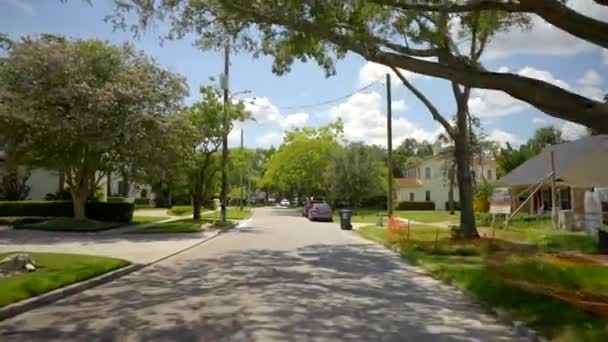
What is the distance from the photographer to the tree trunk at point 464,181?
21875 mm

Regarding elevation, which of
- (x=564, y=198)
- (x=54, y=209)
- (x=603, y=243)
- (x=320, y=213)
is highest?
(x=564, y=198)

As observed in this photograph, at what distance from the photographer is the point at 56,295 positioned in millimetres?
10492

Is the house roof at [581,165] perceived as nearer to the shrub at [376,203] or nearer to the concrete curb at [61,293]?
the concrete curb at [61,293]

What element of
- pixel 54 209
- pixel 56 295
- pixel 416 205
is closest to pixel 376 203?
pixel 416 205

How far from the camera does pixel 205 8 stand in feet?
51.2

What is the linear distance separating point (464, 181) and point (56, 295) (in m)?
15.6

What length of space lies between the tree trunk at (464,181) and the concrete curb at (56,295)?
495 inches

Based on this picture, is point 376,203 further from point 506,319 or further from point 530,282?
point 506,319

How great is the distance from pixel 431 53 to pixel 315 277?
8332 mm

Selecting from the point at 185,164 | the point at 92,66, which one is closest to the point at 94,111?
the point at 92,66

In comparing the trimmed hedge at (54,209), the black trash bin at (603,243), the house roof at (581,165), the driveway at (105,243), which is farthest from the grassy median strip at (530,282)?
the trimmed hedge at (54,209)

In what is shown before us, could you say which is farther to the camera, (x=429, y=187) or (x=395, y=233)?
(x=429, y=187)

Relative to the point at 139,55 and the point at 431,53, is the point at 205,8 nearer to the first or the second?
the point at 431,53

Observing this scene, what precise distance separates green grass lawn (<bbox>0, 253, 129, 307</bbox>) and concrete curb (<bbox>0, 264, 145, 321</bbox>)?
0.49 ft
